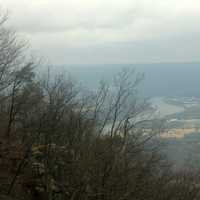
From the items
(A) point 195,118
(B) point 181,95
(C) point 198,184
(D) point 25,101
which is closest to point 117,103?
(D) point 25,101

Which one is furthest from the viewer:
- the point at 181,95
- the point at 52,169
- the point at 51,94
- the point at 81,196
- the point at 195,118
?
the point at 181,95

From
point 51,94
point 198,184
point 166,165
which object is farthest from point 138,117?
point 198,184

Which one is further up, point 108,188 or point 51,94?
point 51,94

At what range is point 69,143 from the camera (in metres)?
16.3

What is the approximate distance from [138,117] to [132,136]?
5.00ft

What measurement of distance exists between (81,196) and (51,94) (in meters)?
4.44

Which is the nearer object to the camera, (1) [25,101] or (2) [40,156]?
(2) [40,156]

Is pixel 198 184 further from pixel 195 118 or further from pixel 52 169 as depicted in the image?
pixel 195 118

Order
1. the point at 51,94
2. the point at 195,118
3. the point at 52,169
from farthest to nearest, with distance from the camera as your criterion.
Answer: the point at 195,118 → the point at 51,94 → the point at 52,169

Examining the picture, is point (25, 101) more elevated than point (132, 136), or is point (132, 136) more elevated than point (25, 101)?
point (25, 101)

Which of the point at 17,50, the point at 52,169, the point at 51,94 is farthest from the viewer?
the point at 17,50

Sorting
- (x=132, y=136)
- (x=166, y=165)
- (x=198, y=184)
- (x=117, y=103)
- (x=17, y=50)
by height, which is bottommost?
(x=198, y=184)

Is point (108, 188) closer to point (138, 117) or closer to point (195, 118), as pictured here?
point (138, 117)

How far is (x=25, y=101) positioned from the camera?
20.3 metres
